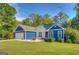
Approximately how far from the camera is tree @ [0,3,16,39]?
4.62 meters

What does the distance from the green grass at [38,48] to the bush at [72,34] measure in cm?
7

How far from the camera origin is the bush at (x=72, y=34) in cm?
460

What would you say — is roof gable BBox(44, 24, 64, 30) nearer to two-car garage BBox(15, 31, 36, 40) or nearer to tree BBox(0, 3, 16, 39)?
two-car garage BBox(15, 31, 36, 40)

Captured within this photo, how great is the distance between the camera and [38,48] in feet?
15.1

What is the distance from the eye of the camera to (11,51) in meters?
4.59

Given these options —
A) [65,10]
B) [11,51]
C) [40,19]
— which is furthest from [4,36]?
[65,10]

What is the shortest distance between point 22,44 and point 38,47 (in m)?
0.20

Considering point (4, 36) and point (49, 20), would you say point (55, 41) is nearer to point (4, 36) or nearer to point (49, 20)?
point (49, 20)

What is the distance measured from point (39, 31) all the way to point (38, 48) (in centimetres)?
21

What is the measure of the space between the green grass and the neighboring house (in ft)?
0.28

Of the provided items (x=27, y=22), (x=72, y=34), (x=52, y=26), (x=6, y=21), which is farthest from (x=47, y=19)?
(x=6, y=21)

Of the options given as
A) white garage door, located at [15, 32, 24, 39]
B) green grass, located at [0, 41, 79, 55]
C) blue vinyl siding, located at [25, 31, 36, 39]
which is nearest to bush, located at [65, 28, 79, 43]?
green grass, located at [0, 41, 79, 55]

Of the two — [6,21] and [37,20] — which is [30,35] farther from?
[6,21]

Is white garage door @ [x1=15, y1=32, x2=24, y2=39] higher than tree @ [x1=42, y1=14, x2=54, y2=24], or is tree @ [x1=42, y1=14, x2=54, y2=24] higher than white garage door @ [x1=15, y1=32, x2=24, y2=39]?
tree @ [x1=42, y1=14, x2=54, y2=24]
